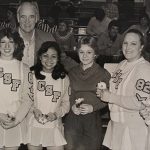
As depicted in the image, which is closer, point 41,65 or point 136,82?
point 136,82

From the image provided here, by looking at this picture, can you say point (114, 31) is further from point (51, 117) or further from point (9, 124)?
point (9, 124)

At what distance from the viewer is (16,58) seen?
3.43 meters

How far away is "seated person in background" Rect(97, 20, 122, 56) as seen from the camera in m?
5.68

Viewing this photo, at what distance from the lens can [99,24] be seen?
6621mm

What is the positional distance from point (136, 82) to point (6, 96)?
1.04m

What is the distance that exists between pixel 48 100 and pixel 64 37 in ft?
8.53

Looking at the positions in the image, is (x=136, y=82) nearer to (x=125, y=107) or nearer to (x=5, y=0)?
(x=125, y=107)

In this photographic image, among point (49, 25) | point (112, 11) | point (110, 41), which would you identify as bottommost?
point (110, 41)

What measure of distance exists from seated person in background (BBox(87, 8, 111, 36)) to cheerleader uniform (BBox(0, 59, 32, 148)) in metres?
3.24

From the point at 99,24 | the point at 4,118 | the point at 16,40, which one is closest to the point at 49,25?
the point at 99,24

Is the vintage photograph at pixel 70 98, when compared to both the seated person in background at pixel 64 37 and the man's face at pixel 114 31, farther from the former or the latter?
the man's face at pixel 114 31

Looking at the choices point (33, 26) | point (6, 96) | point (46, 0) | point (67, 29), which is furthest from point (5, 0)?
point (6, 96)

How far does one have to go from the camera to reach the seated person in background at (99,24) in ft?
21.4

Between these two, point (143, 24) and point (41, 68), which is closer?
point (41, 68)
